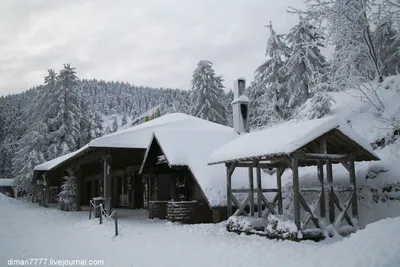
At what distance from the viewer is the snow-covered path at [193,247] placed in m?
6.95

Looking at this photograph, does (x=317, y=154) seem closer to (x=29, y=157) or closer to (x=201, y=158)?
(x=201, y=158)

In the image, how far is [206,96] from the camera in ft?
143

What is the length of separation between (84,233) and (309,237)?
27.3 ft

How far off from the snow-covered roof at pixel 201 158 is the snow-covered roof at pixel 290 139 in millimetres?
2820

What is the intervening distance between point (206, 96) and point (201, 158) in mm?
26837

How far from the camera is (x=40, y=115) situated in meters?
42.0

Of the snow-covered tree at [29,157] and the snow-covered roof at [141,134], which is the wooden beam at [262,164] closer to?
the snow-covered roof at [141,134]

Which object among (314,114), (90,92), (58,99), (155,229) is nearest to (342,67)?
(314,114)

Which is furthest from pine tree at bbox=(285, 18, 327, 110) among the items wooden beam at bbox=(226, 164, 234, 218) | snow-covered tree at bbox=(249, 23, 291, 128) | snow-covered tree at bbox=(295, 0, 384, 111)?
wooden beam at bbox=(226, 164, 234, 218)

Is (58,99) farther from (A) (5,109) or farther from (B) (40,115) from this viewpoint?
(A) (5,109)

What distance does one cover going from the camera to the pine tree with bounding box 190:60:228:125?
42812 millimetres

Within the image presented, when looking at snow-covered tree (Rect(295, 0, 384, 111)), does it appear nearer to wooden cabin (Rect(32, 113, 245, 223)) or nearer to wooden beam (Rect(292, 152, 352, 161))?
wooden beam (Rect(292, 152, 352, 161))

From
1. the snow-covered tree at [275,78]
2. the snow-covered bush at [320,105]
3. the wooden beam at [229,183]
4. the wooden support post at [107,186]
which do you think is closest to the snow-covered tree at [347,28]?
the snow-covered bush at [320,105]

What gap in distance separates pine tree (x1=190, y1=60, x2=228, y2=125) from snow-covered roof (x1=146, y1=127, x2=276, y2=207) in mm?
22658
